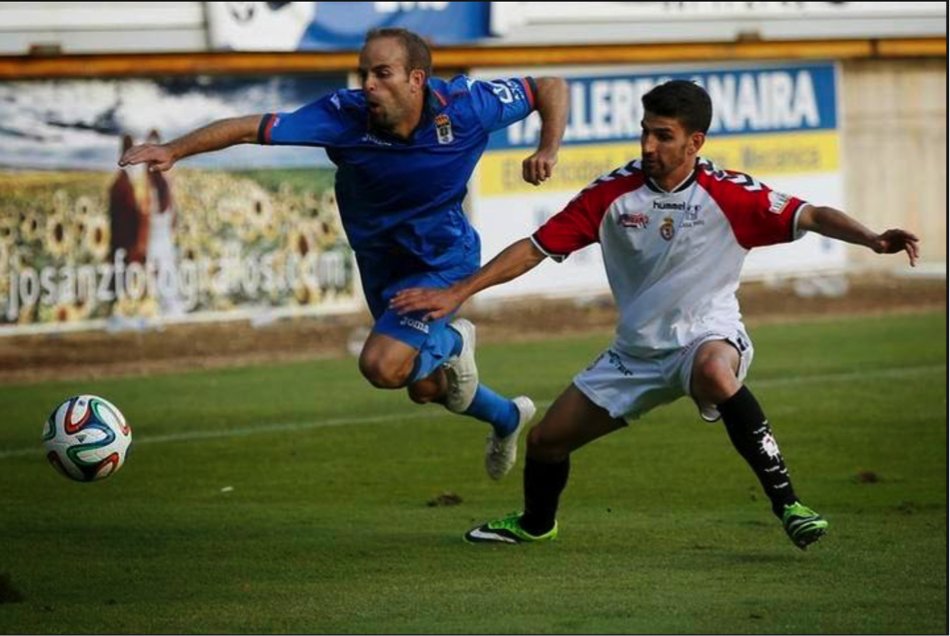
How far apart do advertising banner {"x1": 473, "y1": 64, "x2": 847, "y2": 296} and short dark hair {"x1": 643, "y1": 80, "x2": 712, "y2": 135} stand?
11395 millimetres

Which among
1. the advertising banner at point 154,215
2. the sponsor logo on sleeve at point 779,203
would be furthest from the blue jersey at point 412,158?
the advertising banner at point 154,215

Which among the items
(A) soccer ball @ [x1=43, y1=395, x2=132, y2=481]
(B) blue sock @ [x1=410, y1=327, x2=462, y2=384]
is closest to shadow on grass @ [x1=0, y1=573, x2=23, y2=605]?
(A) soccer ball @ [x1=43, y1=395, x2=132, y2=481]

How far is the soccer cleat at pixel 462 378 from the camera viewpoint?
389 inches

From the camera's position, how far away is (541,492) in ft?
29.0

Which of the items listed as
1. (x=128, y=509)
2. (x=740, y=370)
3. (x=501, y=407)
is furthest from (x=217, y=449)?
(x=740, y=370)

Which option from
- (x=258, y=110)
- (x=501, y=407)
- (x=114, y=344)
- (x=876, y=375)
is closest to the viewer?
(x=501, y=407)

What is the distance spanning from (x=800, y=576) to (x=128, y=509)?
3955 millimetres

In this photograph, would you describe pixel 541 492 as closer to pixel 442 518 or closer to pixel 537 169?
pixel 442 518

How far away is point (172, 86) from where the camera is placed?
1875 cm

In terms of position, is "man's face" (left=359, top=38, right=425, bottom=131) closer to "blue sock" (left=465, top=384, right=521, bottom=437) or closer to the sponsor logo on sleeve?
"blue sock" (left=465, top=384, right=521, bottom=437)

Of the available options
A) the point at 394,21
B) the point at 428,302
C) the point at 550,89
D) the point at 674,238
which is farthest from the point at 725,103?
the point at 428,302

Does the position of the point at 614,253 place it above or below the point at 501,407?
above

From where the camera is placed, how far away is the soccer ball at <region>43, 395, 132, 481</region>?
8.89 meters

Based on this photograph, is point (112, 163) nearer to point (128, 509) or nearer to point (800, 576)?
point (128, 509)
